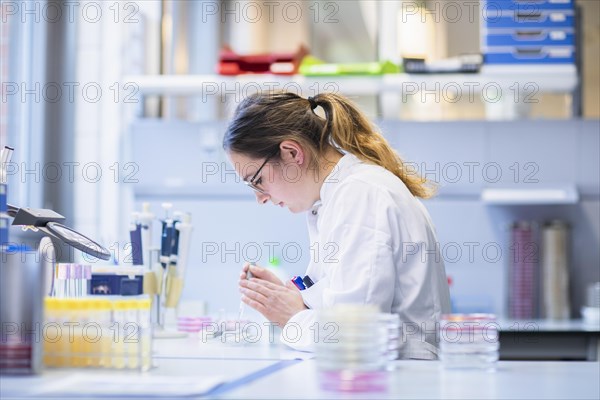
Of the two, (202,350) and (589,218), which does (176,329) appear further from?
(589,218)

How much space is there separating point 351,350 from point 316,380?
0.32 feet

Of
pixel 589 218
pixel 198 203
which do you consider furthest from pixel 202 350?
pixel 589 218

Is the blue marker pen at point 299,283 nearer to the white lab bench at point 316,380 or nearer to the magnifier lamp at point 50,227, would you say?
the white lab bench at point 316,380

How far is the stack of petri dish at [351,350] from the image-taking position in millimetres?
1383

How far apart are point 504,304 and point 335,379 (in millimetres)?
2712

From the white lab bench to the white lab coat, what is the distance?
0.68 feet

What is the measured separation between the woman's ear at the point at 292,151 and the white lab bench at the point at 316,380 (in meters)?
0.62

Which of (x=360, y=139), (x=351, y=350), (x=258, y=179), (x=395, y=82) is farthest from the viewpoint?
(x=395, y=82)

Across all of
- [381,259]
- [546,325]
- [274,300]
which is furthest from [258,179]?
[546,325]

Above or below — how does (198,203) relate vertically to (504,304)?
above

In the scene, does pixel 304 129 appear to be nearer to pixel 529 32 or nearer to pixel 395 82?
pixel 395 82

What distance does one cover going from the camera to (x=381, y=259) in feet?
6.78

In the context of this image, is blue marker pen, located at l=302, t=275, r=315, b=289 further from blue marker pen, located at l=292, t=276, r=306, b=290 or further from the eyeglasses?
the eyeglasses

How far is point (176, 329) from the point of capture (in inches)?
105
